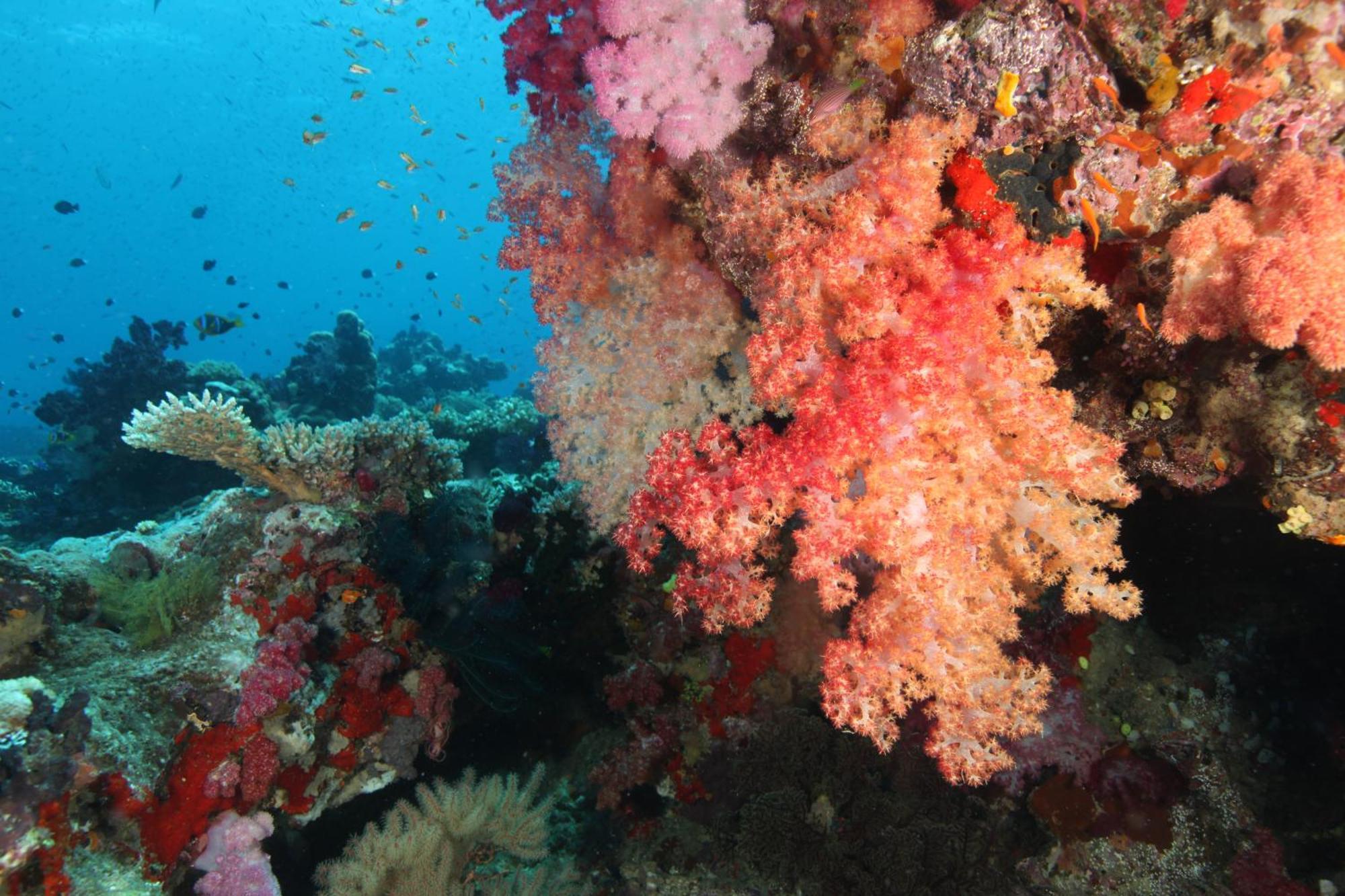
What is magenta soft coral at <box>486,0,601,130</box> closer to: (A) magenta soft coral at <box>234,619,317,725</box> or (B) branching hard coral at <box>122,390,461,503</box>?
(B) branching hard coral at <box>122,390,461,503</box>

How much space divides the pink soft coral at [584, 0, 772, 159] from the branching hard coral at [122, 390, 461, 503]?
4.50 meters

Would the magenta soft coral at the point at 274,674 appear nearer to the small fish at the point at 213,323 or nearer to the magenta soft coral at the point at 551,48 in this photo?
the magenta soft coral at the point at 551,48

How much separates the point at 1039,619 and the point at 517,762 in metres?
5.30

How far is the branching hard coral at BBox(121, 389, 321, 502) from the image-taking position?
18.4 ft

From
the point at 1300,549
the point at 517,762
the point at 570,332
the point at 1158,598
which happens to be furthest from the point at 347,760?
the point at 1300,549

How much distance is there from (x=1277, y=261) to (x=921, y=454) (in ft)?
5.10

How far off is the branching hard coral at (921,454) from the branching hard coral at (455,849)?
3.30 metres

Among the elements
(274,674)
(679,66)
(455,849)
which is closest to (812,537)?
(679,66)

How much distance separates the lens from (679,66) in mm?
3695

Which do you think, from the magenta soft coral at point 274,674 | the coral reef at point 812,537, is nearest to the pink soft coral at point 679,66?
the coral reef at point 812,537

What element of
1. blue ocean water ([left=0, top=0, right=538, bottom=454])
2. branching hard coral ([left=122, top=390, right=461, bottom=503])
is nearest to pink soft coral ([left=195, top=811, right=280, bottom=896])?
branching hard coral ([left=122, top=390, right=461, bottom=503])

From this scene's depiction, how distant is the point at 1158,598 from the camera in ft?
16.6

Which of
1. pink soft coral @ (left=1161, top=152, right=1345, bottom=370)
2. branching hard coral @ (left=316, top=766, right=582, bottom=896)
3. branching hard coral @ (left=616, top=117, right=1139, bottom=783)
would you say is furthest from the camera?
branching hard coral @ (left=316, top=766, right=582, bottom=896)

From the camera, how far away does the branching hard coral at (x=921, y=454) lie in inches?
120
